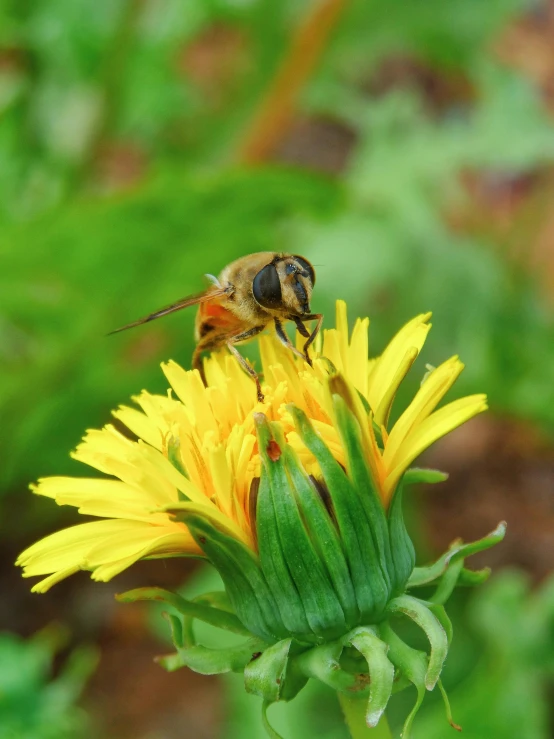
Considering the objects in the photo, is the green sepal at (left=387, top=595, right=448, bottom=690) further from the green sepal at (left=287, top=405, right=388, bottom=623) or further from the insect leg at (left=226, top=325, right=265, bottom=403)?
the insect leg at (left=226, top=325, right=265, bottom=403)

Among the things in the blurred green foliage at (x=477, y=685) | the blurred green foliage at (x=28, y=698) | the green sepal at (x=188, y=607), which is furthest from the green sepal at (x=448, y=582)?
the blurred green foliage at (x=28, y=698)

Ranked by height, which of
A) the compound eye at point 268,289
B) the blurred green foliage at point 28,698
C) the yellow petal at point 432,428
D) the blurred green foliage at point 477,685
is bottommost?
the blurred green foliage at point 477,685

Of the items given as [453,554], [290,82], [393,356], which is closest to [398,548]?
[453,554]

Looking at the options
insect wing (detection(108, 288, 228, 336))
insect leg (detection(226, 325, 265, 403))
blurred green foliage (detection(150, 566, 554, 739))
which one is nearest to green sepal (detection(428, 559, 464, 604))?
insect leg (detection(226, 325, 265, 403))

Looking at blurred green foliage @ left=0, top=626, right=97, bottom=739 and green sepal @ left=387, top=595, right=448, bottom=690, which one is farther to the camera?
blurred green foliage @ left=0, top=626, right=97, bottom=739

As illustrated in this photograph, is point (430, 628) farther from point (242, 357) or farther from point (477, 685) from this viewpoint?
point (477, 685)

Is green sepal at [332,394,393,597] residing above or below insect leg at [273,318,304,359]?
below

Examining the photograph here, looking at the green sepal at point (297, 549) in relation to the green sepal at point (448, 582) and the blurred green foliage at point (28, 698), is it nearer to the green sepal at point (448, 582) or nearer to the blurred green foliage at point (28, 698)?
the green sepal at point (448, 582)
